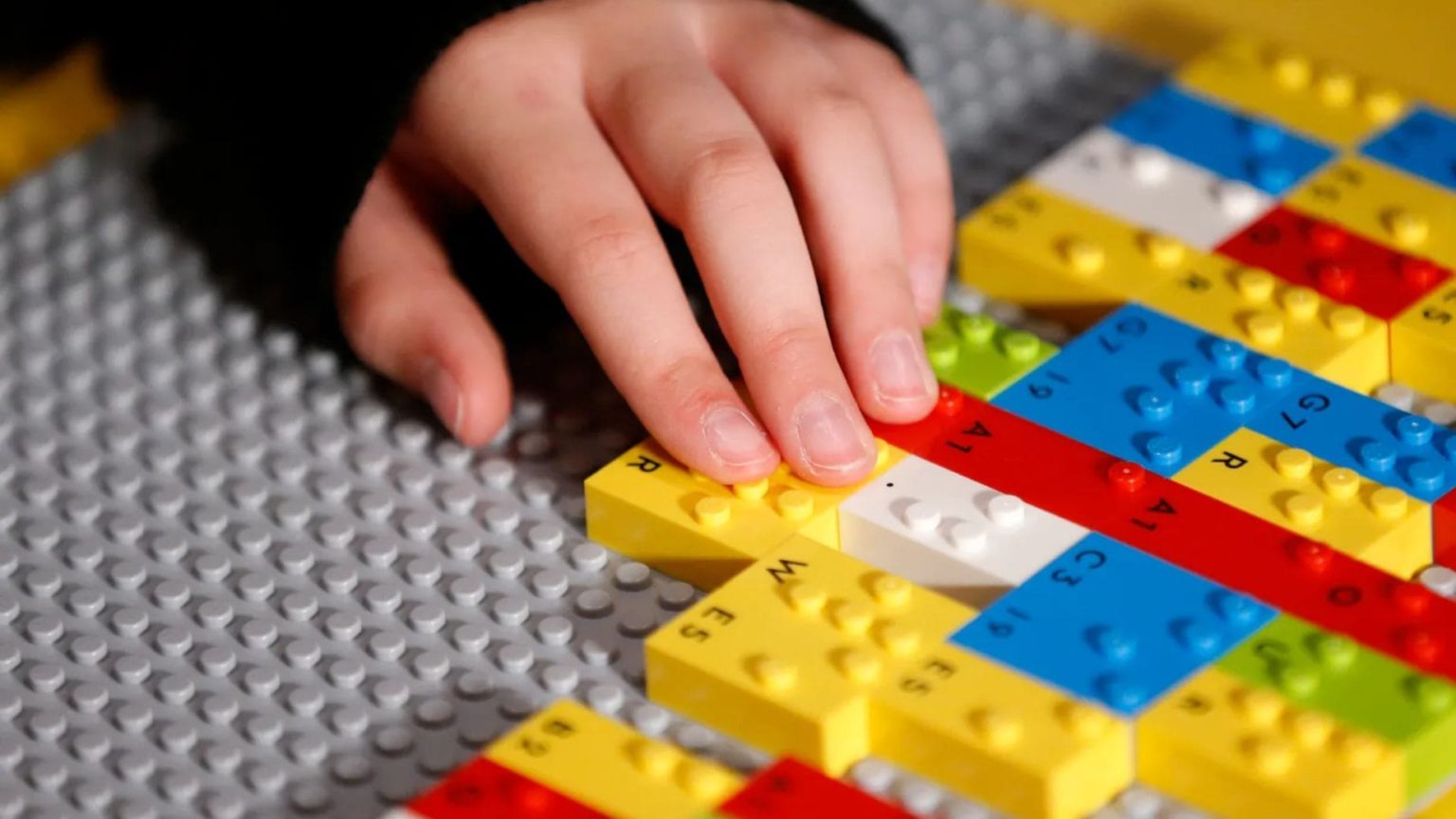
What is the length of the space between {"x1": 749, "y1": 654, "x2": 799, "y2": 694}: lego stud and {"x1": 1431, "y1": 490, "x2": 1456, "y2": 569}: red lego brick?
234mm

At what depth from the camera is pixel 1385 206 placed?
93 cm

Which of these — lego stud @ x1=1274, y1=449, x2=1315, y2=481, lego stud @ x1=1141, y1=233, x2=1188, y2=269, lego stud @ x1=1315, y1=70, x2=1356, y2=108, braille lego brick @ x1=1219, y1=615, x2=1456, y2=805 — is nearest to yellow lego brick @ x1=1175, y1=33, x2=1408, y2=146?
lego stud @ x1=1315, y1=70, x2=1356, y2=108

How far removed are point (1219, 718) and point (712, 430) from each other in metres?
0.21

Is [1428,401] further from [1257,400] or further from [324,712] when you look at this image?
[324,712]

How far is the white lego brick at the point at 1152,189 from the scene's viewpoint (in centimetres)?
93

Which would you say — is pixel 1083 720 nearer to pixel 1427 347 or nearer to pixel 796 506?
pixel 796 506

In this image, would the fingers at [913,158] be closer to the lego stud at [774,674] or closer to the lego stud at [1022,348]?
the lego stud at [1022,348]

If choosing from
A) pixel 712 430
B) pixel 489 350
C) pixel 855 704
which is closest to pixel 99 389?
pixel 489 350

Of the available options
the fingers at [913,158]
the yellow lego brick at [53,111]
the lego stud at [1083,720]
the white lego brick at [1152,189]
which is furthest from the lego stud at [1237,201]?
the yellow lego brick at [53,111]

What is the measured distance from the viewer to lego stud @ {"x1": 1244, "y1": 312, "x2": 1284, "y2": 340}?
85 cm

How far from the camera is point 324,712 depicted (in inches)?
28.9

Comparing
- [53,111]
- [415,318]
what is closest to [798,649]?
[415,318]

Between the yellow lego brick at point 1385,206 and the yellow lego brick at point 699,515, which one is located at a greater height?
the yellow lego brick at point 699,515

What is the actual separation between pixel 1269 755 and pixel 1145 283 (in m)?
0.28
